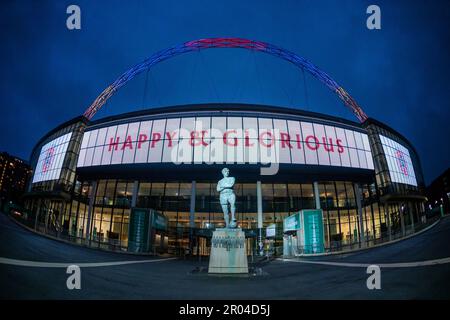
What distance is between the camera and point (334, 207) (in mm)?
38156

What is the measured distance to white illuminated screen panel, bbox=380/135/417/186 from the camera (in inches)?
1547

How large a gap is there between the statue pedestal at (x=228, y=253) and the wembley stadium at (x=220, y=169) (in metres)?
22.4

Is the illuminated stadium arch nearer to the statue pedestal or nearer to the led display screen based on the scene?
the led display screen

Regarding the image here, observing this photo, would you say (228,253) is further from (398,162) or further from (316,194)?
(398,162)

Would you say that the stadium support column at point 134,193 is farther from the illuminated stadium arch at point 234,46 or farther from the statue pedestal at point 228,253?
the statue pedestal at point 228,253

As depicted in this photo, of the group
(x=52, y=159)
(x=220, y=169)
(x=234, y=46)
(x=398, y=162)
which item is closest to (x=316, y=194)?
(x=220, y=169)

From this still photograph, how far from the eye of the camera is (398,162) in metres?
41.2

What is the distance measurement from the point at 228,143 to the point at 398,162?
27.8 meters

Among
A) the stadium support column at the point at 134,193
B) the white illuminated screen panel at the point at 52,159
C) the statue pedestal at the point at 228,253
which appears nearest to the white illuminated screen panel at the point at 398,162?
the statue pedestal at the point at 228,253

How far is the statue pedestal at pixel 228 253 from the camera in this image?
11.8 metres

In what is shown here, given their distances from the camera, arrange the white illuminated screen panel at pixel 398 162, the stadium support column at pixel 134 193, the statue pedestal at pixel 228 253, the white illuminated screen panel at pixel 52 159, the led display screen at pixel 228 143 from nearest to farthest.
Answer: the statue pedestal at pixel 228 253 → the led display screen at pixel 228 143 → the stadium support column at pixel 134 193 → the white illuminated screen panel at pixel 398 162 → the white illuminated screen panel at pixel 52 159

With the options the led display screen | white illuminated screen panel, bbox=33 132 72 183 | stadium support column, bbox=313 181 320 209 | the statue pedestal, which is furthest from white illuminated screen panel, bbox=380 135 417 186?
white illuminated screen panel, bbox=33 132 72 183
